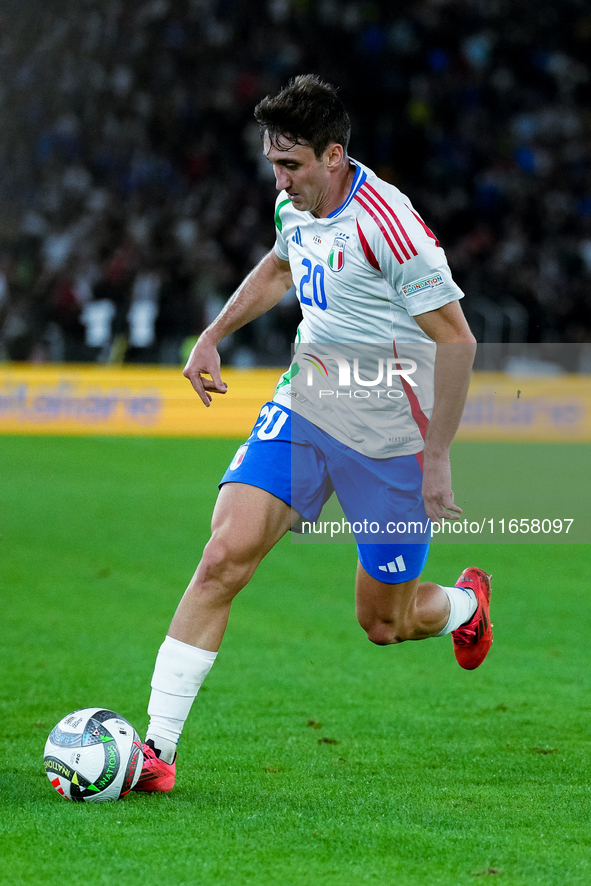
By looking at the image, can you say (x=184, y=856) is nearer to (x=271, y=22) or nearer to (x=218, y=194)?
(x=218, y=194)

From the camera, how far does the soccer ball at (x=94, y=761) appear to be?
11.6 ft

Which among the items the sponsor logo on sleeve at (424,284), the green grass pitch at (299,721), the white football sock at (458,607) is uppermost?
the sponsor logo on sleeve at (424,284)

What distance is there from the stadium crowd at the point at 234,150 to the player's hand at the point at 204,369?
9459mm

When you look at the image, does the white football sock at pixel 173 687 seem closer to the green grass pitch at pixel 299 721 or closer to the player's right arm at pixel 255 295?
the green grass pitch at pixel 299 721

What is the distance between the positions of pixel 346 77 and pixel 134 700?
1576 cm

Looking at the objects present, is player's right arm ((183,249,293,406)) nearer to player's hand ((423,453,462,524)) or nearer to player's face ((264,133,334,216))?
player's face ((264,133,334,216))

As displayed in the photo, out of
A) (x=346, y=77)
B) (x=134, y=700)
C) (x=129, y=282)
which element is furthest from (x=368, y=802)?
(x=346, y=77)

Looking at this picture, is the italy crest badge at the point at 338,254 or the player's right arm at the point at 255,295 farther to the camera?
the player's right arm at the point at 255,295

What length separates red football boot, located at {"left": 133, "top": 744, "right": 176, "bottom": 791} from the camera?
362 cm

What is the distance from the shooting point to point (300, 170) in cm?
378

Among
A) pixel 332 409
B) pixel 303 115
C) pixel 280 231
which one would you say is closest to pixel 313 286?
pixel 280 231

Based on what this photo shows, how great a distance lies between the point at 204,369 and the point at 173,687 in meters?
1.17

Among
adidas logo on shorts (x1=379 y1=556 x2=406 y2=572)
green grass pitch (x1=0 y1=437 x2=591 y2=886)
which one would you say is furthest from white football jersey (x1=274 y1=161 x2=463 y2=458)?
green grass pitch (x1=0 y1=437 x2=591 y2=886)

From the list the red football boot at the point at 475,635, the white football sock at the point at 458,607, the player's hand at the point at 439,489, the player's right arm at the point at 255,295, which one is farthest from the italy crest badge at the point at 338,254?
the red football boot at the point at 475,635
